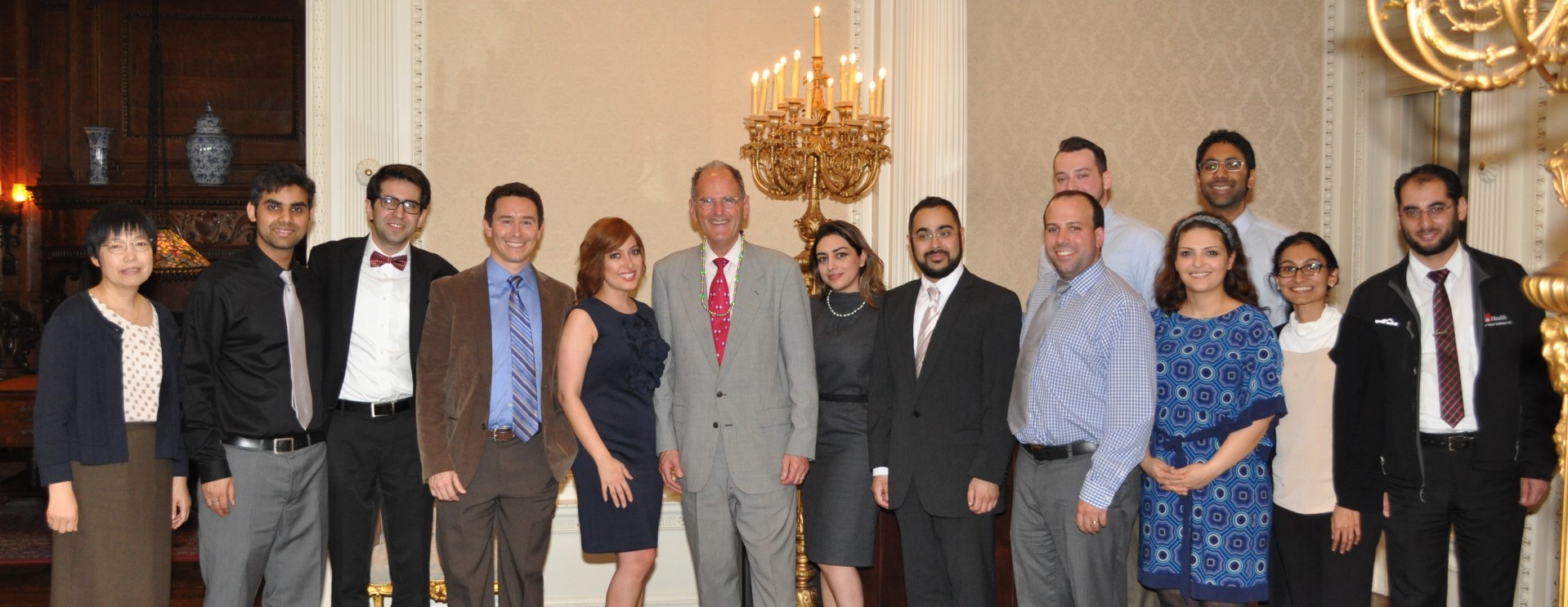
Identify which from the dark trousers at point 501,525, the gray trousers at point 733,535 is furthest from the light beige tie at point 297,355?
the gray trousers at point 733,535

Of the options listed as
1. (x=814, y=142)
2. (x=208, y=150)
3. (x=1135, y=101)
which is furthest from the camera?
(x=208, y=150)

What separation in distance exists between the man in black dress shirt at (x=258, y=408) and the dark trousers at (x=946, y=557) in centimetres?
191

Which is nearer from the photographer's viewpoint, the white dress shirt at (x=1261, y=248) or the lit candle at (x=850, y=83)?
the white dress shirt at (x=1261, y=248)

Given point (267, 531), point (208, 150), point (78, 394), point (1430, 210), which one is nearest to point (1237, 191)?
point (1430, 210)

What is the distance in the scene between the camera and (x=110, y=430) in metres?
3.41

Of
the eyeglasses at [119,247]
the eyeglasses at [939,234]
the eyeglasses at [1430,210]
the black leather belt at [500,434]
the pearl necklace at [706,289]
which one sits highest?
the eyeglasses at [1430,210]

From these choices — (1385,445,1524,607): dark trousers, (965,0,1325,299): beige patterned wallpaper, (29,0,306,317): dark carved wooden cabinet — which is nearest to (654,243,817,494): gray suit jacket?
(1385,445,1524,607): dark trousers

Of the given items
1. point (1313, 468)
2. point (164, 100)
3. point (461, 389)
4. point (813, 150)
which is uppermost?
point (164, 100)

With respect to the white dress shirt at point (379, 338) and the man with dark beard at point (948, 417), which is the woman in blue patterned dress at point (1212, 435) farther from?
the white dress shirt at point (379, 338)

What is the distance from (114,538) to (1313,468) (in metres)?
3.56

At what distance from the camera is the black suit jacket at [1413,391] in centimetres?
353

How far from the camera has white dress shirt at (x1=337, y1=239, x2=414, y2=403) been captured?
3793 mm

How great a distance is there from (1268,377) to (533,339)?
88.2 inches

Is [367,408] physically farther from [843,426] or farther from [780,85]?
[780,85]
